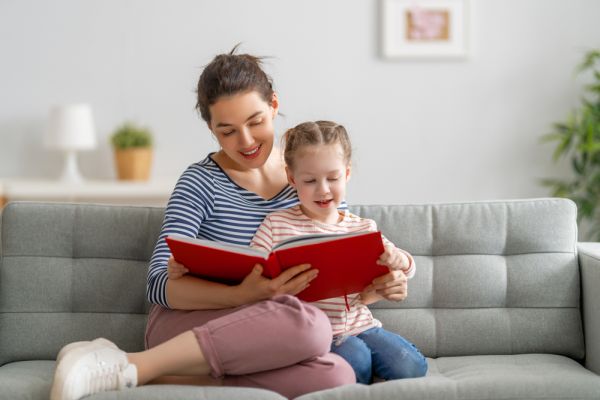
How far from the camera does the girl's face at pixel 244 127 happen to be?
2244mm

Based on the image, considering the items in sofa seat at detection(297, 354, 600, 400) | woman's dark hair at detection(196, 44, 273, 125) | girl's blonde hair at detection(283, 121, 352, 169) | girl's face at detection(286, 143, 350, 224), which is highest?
woman's dark hair at detection(196, 44, 273, 125)

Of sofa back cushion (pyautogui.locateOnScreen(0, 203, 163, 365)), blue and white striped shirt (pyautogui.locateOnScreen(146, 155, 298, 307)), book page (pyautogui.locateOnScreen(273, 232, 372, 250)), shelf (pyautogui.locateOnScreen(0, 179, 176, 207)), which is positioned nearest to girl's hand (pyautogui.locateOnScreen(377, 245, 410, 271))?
book page (pyautogui.locateOnScreen(273, 232, 372, 250))

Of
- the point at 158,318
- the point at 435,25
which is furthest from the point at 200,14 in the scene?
the point at 158,318

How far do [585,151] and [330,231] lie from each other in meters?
2.96

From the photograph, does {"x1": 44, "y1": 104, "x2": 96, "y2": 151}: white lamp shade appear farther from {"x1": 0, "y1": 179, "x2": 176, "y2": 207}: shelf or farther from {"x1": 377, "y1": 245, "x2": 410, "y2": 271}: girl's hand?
{"x1": 377, "y1": 245, "x2": 410, "y2": 271}: girl's hand

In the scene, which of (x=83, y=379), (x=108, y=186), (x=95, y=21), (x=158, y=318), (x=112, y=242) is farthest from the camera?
(x=95, y=21)

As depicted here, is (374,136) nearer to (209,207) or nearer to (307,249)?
(209,207)

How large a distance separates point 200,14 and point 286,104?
0.69 metres

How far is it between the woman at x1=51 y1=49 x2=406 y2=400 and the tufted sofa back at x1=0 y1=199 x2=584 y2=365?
0.85 ft

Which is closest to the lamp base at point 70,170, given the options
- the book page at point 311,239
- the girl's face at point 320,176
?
the girl's face at point 320,176

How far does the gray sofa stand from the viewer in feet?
7.84

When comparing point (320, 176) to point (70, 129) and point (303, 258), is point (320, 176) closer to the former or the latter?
point (303, 258)

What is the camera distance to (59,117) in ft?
14.9

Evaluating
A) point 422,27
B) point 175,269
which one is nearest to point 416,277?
point 175,269
